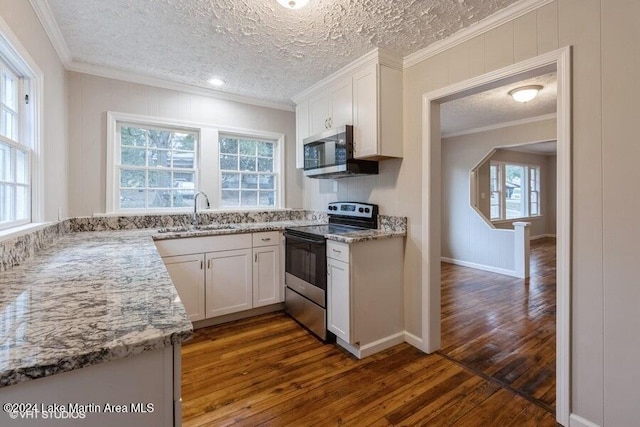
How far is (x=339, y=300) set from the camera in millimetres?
2463

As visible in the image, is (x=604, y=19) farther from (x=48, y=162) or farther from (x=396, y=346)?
(x=48, y=162)

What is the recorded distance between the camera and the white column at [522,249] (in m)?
4.46

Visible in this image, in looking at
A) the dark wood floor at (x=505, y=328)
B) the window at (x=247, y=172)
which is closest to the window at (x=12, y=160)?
the window at (x=247, y=172)

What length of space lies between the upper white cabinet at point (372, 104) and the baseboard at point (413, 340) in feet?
4.92

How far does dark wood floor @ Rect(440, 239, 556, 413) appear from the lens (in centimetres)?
212

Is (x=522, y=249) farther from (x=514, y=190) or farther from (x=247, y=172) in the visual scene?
(x=247, y=172)

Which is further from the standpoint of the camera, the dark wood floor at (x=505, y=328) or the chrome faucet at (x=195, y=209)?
the chrome faucet at (x=195, y=209)

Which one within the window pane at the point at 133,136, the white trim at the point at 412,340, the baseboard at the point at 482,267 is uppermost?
the window pane at the point at 133,136

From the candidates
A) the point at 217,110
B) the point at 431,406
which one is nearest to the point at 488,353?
the point at 431,406

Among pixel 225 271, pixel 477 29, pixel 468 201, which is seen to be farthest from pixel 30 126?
pixel 468 201

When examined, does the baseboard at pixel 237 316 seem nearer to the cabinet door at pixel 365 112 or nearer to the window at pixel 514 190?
the cabinet door at pixel 365 112

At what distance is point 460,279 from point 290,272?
272cm

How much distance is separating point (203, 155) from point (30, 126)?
158 centimetres

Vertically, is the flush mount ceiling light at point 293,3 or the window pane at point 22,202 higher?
the flush mount ceiling light at point 293,3
